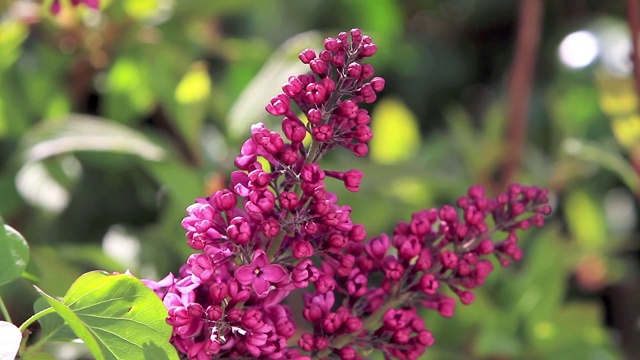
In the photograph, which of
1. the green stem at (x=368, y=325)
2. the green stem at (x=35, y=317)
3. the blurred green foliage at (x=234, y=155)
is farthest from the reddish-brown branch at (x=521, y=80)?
the green stem at (x=35, y=317)

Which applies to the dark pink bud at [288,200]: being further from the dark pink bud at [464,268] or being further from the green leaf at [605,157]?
the green leaf at [605,157]

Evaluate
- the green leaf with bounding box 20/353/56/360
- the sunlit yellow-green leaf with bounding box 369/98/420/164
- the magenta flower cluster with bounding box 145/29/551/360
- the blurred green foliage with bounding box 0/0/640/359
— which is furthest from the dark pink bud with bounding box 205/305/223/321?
the sunlit yellow-green leaf with bounding box 369/98/420/164

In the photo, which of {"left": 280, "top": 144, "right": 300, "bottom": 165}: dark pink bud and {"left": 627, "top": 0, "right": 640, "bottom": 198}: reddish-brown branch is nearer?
{"left": 280, "top": 144, "right": 300, "bottom": 165}: dark pink bud

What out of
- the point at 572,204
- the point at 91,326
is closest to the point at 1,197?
the point at 91,326

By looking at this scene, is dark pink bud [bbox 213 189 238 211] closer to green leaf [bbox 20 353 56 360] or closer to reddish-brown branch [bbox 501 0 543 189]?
green leaf [bbox 20 353 56 360]

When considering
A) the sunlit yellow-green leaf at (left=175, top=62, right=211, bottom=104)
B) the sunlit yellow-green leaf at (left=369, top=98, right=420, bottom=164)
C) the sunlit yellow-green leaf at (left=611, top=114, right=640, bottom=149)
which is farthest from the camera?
the sunlit yellow-green leaf at (left=369, top=98, right=420, bottom=164)

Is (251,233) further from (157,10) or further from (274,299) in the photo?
(157,10)
